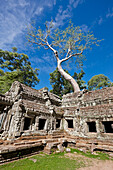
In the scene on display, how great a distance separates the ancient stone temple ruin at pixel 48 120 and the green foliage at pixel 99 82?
13.9 m

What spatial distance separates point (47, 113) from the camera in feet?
34.3

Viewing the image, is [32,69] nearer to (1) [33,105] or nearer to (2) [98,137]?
(1) [33,105]

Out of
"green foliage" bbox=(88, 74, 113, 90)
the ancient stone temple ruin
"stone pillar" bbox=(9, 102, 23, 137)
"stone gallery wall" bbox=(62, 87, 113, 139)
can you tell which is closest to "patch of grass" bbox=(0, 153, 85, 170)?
the ancient stone temple ruin

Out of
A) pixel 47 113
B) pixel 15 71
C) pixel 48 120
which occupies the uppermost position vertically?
pixel 15 71

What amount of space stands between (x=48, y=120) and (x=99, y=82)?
1975 cm

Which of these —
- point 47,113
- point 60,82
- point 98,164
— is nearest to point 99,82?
point 60,82

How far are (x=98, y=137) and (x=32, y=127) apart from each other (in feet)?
21.1

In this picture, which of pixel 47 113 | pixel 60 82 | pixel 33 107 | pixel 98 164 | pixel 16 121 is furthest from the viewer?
pixel 60 82

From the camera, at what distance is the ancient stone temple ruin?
757cm

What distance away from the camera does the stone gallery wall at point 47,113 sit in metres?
8.06

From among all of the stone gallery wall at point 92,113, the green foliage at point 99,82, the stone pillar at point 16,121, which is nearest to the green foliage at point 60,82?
the green foliage at point 99,82

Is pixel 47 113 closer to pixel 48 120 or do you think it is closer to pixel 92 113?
pixel 48 120

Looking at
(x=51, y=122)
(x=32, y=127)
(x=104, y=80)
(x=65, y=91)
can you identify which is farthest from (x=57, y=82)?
(x=32, y=127)

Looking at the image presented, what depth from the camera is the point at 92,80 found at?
26281 mm
